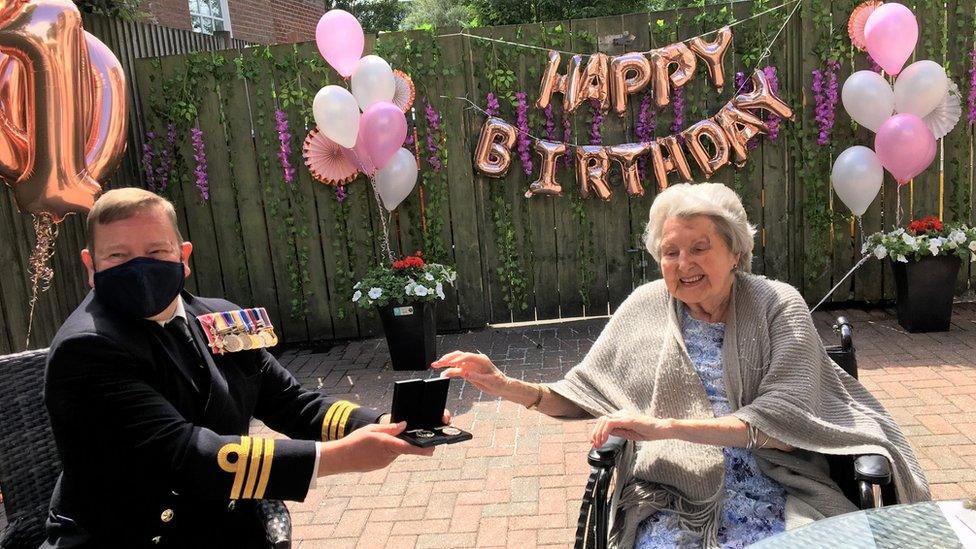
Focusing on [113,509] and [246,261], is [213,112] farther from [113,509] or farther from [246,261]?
[113,509]

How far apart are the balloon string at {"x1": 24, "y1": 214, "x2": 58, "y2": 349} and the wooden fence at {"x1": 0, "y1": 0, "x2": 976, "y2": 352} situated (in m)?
1.47

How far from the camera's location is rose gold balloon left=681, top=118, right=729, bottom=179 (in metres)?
5.31

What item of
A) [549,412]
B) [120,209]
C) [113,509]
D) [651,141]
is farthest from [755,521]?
[651,141]

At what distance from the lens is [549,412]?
7.41 ft

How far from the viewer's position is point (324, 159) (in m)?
5.30

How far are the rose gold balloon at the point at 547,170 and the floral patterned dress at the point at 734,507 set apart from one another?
136 inches

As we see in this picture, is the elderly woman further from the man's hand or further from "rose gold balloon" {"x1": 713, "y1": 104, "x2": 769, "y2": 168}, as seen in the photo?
"rose gold balloon" {"x1": 713, "y1": 104, "x2": 769, "y2": 168}

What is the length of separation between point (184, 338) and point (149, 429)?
29 cm

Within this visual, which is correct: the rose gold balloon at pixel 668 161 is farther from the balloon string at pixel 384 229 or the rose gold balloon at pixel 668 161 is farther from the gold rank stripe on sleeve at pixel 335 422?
the gold rank stripe on sleeve at pixel 335 422

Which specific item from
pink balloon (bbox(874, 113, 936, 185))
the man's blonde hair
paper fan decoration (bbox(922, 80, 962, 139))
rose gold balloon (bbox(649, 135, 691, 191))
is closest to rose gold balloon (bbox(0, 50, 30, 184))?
the man's blonde hair

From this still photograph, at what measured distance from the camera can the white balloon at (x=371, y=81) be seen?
A: 16.0 ft

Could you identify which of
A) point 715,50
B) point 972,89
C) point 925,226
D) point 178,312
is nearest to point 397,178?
point 715,50

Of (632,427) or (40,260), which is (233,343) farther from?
(40,260)

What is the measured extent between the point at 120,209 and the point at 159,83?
445 centimetres
